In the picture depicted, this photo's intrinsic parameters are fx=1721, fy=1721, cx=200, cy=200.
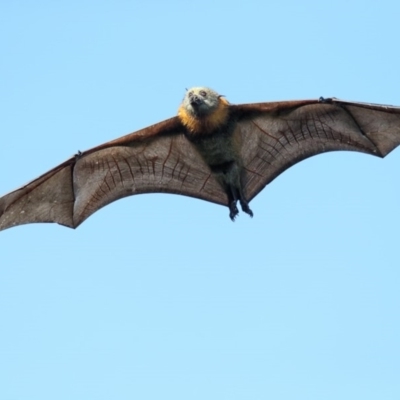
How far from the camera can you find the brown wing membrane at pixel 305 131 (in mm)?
39750

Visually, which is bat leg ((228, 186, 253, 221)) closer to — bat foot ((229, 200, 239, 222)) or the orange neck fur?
bat foot ((229, 200, 239, 222))

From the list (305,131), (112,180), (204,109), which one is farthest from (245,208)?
(112,180)

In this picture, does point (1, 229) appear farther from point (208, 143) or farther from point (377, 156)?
point (377, 156)

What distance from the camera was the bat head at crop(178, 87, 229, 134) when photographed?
39031 millimetres

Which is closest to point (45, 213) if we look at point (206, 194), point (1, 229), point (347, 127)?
point (1, 229)

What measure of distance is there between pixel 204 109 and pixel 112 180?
3.50m

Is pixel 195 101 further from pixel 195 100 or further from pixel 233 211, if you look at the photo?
pixel 233 211

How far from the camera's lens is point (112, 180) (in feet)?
135

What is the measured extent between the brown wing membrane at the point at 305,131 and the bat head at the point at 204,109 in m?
0.57

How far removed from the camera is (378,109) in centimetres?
3941

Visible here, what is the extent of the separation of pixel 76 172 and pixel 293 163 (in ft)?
16.9

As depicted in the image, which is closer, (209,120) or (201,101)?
(201,101)

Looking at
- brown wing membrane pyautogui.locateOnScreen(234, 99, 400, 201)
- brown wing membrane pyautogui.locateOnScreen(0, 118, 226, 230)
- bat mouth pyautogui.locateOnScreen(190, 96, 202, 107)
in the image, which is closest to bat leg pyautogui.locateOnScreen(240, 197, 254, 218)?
brown wing membrane pyautogui.locateOnScreen(234, 99, 400, 201)

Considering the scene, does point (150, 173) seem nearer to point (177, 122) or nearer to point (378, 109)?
point (177, 122)
